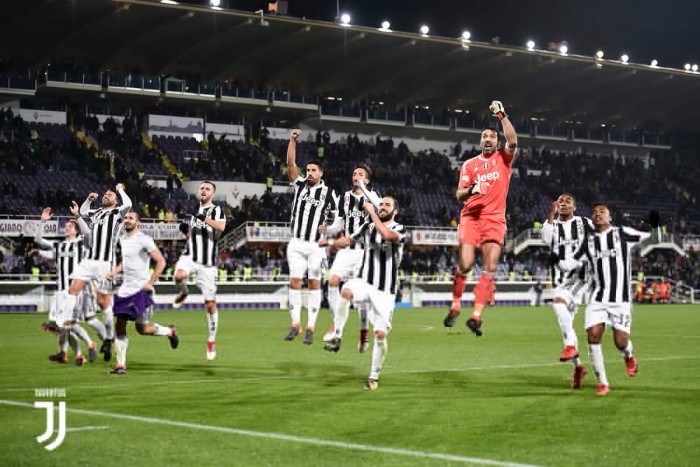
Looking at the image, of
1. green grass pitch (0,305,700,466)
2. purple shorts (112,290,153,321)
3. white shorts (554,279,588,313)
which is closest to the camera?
green grass pitch (0,305,700,466)

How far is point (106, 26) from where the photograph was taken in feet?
172

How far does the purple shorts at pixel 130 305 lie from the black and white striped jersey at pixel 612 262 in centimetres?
658

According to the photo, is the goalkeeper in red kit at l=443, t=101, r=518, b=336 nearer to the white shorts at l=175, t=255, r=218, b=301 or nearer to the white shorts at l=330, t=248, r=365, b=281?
the white shorts at l=330, t=248, r=365, b=281

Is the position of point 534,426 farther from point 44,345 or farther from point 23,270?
point 23,270

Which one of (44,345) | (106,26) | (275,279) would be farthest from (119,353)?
(106,26)

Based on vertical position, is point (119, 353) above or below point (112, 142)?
below

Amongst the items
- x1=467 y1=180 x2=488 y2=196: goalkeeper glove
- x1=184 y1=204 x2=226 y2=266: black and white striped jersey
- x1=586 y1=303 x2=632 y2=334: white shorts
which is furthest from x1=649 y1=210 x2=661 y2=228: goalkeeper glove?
x1=184 y1=204 x2=226 y2=266: black and white striped jersey

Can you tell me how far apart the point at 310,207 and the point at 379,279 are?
3195 mm

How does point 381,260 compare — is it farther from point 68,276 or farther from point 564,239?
point 68,276

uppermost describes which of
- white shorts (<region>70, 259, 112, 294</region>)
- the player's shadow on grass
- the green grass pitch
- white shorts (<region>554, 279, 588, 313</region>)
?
white shorts (<region>70, 259, 112, 294</region>)

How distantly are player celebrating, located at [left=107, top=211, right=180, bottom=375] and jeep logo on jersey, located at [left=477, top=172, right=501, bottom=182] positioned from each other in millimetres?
5074

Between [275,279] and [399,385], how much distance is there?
3443 cm

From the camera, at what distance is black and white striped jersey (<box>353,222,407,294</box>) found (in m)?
14.1

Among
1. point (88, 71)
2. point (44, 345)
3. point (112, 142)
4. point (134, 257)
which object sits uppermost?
point (88, 71)
